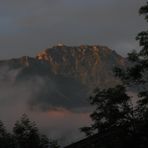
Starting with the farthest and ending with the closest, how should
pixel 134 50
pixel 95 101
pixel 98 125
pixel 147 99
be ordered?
1. pixel 98 125
2. pixel 95 101
3. pixel 134 50
4. pixel 147 99

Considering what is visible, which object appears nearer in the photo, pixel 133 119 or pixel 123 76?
pixel 123 76

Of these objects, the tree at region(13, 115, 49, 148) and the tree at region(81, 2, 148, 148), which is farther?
the tree at region(13, 115, 49, 148)

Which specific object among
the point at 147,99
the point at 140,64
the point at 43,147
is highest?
the point at 140,64

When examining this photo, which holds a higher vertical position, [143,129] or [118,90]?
[118,90]

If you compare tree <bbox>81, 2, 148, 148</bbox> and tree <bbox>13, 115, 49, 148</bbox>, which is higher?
tree <bbox>81, 2, 148, 148</bbox>

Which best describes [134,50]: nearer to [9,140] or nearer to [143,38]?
[143,38]

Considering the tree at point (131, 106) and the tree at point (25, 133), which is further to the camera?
the tree at point (25, 133)

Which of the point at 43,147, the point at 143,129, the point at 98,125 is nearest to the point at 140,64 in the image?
the point at 143,129

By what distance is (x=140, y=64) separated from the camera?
3153 cm

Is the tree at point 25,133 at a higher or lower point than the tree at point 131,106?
lower

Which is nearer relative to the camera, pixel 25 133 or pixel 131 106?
pixel 131 106

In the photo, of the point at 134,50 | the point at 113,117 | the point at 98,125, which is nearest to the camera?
the point at 134,50

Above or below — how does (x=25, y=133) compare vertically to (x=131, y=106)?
below

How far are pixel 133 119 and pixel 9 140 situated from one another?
48047mm
